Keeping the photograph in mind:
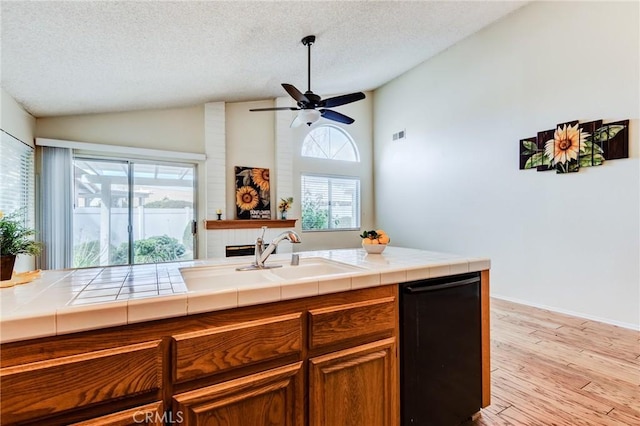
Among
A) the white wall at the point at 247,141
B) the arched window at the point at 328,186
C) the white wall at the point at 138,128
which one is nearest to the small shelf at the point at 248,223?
the white wall at the point at 247,141

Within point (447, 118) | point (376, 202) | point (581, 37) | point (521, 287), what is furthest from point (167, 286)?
point (376, 202)

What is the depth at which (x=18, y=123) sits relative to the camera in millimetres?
3318

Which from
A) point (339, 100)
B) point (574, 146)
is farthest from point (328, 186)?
point (574, 146)

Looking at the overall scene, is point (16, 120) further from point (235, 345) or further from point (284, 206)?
point (235, 345)

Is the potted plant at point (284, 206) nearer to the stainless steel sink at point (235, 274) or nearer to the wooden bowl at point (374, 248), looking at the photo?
the wooden bowl at point (374, 248)

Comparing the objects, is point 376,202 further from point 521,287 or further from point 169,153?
point 169,153

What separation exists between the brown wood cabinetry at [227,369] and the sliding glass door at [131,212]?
13.5ft

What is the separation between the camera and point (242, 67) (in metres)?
3.81

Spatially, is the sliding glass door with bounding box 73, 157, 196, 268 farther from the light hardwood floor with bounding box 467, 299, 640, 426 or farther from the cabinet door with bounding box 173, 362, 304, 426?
the light hardwood floor with bounding box 467, 299, 640, 426

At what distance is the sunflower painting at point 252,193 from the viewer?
5312 millimetres

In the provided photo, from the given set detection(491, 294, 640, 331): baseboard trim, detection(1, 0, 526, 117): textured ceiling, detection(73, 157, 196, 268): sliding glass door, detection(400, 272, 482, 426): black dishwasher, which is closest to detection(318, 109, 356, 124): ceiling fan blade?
detection(1, 0, 526, 117): textured ceiling

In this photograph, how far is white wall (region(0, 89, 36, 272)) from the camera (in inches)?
117

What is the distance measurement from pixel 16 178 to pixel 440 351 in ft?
14.7

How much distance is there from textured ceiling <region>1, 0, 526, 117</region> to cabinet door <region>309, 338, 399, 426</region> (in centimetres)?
273
